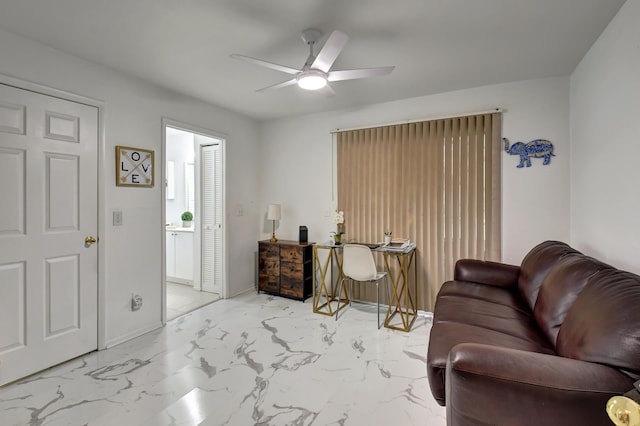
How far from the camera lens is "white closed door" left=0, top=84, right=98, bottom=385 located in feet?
6.92

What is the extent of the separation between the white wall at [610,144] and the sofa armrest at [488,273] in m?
0.57

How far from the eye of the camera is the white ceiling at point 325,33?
6.03ft

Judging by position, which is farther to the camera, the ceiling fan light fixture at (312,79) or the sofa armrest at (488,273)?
the sofa armrest at (488,273)

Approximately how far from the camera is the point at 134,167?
286cm

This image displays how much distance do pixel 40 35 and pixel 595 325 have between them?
359cm

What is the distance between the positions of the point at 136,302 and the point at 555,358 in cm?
314

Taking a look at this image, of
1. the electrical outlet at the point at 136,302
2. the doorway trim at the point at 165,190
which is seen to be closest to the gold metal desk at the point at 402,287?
the doorway trim at the point at 165,190

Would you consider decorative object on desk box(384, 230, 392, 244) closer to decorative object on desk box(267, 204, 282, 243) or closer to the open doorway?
decorative object on desk box(267, 204, 282, 243)

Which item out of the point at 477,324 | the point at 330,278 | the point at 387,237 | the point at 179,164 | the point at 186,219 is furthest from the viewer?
the point at 179,164

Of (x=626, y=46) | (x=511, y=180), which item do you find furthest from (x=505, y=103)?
(x=626, y=46)

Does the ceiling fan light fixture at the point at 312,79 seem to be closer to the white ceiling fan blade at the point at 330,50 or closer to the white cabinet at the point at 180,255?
the white ceiling fan blade at the point at 330,50

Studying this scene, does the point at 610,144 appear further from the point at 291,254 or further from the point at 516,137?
the point at 291,254

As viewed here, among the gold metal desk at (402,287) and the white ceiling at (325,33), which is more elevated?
the white ceiling at (325,33)

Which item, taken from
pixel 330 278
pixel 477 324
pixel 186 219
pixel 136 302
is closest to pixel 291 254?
pixel 330 278
